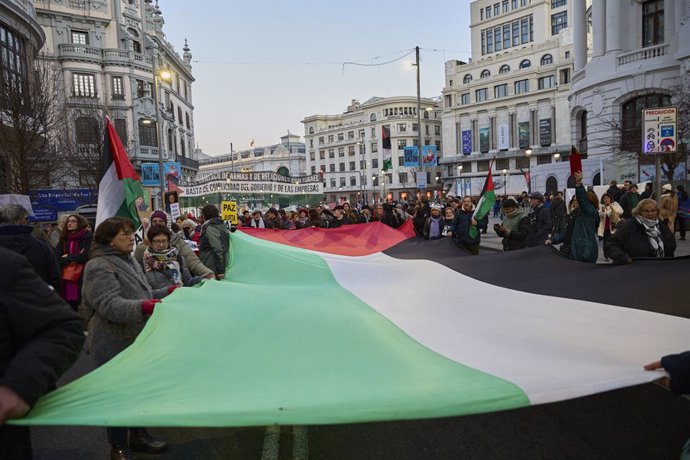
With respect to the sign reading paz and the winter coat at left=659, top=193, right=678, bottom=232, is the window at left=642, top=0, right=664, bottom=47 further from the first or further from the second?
the sign reading paz

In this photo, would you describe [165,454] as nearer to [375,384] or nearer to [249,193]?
[375,384]

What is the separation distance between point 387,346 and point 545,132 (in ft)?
229

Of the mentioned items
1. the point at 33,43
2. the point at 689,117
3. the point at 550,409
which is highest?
the point at 33,43

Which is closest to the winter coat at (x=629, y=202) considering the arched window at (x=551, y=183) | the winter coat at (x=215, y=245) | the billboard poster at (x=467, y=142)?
the winter coat at (x=215, y=245)

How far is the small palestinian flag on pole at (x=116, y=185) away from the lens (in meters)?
5.33

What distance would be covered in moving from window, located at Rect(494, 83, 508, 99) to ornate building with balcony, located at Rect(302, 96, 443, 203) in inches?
979

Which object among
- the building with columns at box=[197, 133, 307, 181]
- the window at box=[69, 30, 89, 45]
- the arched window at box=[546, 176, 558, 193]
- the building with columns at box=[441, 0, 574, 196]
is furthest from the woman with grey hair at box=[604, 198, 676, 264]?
the building with columns at box=[197, 133, 307, 181]

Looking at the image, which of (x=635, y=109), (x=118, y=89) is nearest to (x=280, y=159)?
(x=118, y=89)

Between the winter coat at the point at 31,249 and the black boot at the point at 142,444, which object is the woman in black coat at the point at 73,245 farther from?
the black boot at the point at 142,444

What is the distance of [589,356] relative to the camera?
283 centimetres

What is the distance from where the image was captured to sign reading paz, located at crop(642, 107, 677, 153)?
919 cm

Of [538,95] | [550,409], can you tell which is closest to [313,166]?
[538,95]

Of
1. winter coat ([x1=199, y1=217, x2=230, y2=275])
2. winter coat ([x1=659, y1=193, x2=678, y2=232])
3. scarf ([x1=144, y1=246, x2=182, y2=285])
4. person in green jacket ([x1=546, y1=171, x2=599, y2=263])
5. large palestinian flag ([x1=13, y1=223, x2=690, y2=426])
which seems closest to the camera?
large palestinian flag ([x1=13, y1=223, x2=690, y2=426])

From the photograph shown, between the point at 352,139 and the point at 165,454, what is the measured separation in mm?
107940
